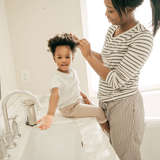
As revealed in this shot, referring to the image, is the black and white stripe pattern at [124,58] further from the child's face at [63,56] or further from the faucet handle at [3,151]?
the faucet handle at [3,151]

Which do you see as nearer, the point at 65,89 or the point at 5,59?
the point at 65,89

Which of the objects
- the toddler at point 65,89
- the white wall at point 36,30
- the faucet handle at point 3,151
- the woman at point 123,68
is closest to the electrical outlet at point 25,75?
the white wall at point 36,30

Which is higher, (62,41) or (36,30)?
(36,30)

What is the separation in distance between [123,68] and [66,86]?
0.32 m

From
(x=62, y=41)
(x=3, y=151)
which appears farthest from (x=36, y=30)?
(x=3, y=151)

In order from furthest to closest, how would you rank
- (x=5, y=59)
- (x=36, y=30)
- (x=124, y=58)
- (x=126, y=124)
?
(x=36, y=30)
(x=5, y=59)
(x=126, y=124)
(x=124, y=58)

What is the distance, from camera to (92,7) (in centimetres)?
190

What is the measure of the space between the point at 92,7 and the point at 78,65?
0.50m

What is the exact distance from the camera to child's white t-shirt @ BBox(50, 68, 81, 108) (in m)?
1.07

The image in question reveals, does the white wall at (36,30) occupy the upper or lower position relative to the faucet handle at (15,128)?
upper

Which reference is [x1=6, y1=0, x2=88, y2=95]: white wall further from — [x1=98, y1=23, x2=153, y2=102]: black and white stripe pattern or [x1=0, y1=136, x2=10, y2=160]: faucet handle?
[x1=0, y1=136, x2=10, y2=160]: faucet handle

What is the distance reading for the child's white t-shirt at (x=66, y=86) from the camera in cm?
107

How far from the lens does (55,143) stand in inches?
39.9

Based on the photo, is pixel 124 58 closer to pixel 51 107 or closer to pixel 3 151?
pixel 51 107
